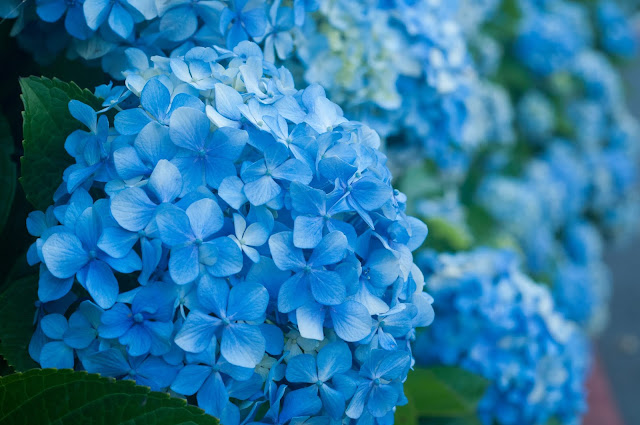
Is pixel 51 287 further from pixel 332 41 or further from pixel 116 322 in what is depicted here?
pixel 332 41

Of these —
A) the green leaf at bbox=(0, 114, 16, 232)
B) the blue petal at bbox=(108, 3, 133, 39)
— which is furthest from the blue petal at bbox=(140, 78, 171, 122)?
the green leaf at bbox=(0, 114, 16, 232)

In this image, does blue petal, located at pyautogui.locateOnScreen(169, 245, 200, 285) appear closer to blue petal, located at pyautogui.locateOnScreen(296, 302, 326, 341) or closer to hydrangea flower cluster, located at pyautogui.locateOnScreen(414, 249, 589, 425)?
blue petal, located at pyautogui.locateOnScreen(296, 302, 326, 341)

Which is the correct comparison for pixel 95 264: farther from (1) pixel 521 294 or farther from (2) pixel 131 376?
(1) pixel 521 294

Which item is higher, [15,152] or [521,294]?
[15,152]

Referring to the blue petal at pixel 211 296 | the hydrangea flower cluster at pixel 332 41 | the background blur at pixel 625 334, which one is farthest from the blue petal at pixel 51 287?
the background blur at pixel 625 334

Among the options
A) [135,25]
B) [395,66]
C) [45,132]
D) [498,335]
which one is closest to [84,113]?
[45,132]

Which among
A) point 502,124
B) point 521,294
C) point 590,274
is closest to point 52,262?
point 521,294
